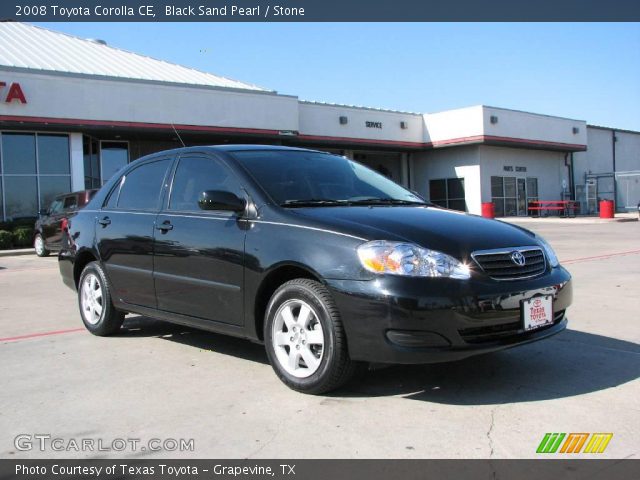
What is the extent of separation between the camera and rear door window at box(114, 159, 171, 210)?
554cm

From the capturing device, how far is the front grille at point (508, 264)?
3.89 meters

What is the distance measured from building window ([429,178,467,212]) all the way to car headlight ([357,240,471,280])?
104ft

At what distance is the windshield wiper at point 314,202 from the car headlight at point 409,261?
2.87 feet

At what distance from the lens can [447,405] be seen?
3.80 m

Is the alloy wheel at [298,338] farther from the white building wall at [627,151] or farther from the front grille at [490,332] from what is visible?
the white building wall at [627,151]

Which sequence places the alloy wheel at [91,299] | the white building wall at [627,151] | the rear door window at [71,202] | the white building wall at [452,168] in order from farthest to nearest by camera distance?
the white building wall at [627,151]
the white building wall at [452,168]
the rear door window at [71,202]
the alloy wheel at [91,299]

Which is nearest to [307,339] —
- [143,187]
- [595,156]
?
[143,187]

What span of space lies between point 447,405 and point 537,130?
35139 mm

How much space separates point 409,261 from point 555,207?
3327cm

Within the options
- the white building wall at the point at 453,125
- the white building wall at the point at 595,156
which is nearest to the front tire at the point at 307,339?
the white building wall at the point at 453,125

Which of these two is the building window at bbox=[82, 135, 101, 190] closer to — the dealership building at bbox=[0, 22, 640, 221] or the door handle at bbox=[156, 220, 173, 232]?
the dealership building at bbox=[0, 22, 640, 221]

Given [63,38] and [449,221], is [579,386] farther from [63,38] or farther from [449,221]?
[63,38]

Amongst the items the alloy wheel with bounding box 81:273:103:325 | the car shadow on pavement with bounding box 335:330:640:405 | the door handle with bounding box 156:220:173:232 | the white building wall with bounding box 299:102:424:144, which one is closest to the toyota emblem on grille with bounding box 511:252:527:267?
the car shadow on pavement with bounding box 335:330:640:405

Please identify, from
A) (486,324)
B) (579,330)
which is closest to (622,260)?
(579,330)
